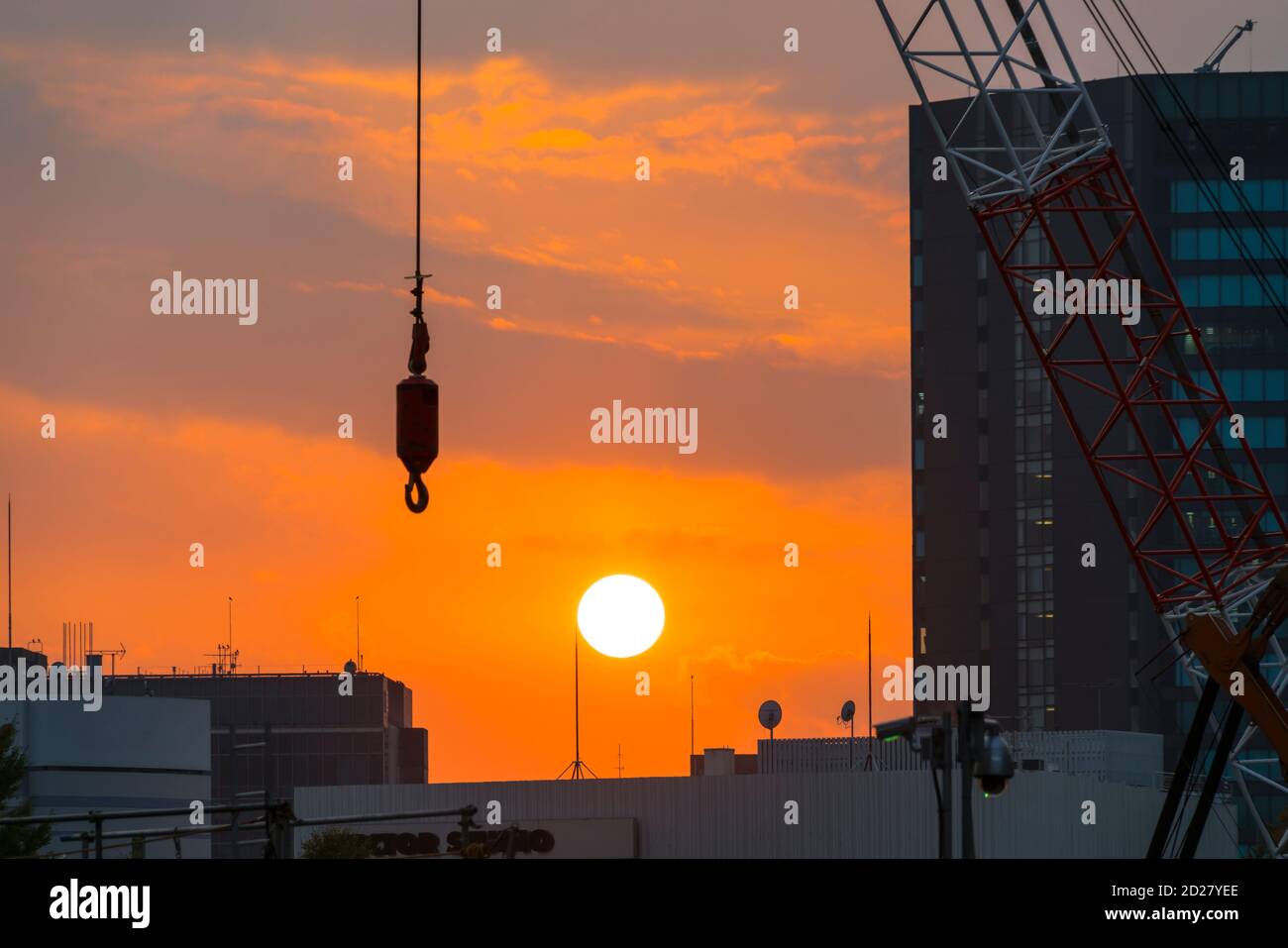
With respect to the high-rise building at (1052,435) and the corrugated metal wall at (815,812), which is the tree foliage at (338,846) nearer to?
the corrugated metal wall at (815,812)

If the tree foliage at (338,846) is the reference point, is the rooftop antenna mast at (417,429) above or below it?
above

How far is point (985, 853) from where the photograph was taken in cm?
7156

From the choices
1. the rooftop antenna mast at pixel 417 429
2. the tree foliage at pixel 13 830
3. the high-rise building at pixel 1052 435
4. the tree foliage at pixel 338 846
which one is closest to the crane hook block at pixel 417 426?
the rooftop antenna mast at pixel 417 429

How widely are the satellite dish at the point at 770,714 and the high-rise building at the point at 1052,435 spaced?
81505 millimetres

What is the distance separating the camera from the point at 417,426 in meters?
29.1

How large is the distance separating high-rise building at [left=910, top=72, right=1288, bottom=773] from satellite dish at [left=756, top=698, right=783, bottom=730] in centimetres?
8151

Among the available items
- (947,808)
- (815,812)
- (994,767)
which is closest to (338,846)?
(815,812)

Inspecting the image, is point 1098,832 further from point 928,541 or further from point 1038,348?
point 928,541

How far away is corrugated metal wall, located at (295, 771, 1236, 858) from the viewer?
Answer: 7269cm

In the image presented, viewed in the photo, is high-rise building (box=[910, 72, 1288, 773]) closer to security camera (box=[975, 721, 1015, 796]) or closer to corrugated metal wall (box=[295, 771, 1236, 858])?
corrugated metal wall (box=[295, 771, 1236, 858])

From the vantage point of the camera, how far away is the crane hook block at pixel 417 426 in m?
29.1

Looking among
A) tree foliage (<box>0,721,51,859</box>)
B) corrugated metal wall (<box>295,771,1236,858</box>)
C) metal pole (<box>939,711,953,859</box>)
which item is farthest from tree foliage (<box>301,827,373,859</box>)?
metal pole (<box>939,711,953,859</box>)

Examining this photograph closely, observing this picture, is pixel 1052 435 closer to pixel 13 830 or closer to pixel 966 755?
pixel 13 830

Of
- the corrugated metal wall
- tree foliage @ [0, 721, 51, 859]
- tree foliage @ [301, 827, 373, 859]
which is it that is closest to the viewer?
the corrugated metal wall
